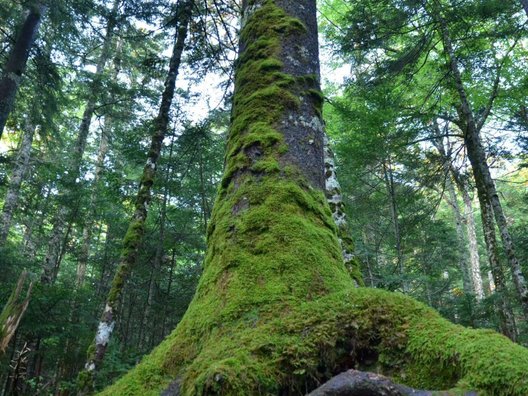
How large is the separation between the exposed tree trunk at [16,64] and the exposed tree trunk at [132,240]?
3532 millimetres

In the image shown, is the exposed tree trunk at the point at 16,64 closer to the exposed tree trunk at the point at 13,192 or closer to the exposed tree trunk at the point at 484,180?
the exposed tree trunk at the point at 13,192

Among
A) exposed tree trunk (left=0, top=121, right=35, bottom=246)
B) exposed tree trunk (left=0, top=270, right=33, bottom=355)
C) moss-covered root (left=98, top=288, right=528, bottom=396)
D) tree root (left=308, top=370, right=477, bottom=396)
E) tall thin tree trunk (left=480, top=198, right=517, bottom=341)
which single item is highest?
exposed tree trunk (left=0, top=121, right=35, bottom=246)

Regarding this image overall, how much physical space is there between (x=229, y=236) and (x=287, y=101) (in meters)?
1.13

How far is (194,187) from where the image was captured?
1534cm

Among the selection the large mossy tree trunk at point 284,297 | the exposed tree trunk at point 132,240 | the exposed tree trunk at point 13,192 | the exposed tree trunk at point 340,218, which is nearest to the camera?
the large mossy tree trunk at point 284,297

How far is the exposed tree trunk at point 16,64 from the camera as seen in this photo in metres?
9.73

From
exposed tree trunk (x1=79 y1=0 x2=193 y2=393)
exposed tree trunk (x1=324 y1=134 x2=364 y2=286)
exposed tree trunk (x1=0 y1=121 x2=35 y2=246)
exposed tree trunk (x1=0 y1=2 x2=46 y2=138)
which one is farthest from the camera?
exposed tree trunk (x1=0 y1=121 x2=35 y2=246)

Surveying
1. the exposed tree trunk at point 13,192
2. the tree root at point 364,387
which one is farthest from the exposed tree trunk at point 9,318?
the exposed tree trunk at point 13,192

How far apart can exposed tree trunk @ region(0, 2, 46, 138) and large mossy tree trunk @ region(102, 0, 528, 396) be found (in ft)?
28.8

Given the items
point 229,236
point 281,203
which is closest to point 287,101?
point 281,203

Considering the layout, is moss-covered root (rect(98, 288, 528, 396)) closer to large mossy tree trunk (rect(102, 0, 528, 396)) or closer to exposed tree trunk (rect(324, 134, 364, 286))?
large mossy tree trunk (rect(102, 0, 528, 396))

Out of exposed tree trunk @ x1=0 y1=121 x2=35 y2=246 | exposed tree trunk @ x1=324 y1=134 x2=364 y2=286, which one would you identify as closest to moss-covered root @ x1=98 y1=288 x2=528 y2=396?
exposed tree trunk @ x1=324 y1=134 x2=364 y2=286

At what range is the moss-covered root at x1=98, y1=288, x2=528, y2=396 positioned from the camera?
144cm

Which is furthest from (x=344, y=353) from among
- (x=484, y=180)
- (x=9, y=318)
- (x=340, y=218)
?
(x=484, y=180)
